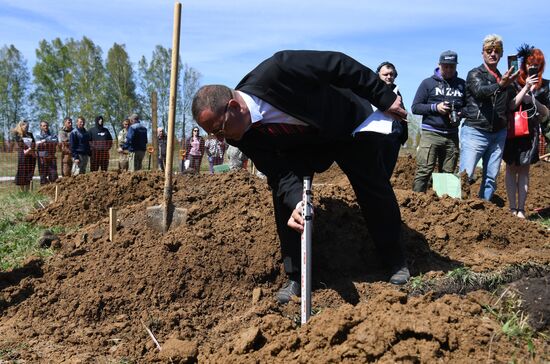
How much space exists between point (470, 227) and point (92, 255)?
10.8ft

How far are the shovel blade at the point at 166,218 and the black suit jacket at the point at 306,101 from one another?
137cm

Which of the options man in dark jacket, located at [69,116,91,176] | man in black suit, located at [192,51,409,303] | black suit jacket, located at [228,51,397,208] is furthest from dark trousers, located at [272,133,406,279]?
man in dark jacket, located at [69,116,91,176]

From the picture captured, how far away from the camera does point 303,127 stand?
3650 millimetres

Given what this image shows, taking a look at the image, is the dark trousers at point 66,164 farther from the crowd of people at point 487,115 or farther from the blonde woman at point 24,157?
the crowd of people at point 487,115

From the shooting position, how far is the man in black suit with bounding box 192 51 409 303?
3.45 m

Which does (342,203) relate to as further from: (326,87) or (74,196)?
(74,196)

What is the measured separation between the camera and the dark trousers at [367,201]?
3943mm

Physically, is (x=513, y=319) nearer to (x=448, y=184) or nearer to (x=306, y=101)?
(x=306, y=101)

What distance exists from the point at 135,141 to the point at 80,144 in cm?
134

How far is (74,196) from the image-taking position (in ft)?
27.0

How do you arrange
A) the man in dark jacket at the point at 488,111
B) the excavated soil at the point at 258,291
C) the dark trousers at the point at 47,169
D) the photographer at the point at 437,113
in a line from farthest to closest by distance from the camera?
1. the dark trousers at the point at 47,169
2. the photographer at the point at 437,113
3. the man in dark jacket at the point at 488,111
4. the excavated soil at the point at 258,291

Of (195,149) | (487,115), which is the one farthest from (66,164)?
(487,115)

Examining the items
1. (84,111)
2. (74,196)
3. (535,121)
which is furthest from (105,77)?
(535,121)

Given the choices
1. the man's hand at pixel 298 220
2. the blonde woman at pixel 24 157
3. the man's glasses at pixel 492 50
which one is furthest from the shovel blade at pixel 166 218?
the blonde woman at pixel 24 157
